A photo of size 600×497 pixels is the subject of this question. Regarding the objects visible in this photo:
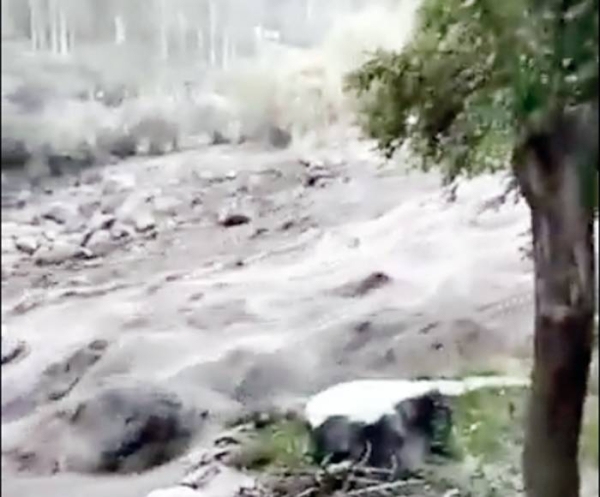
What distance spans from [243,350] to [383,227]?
0.24 metres

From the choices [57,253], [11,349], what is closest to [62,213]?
[57,253]

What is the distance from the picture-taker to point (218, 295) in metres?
1.32

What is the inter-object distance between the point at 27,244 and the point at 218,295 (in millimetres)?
235

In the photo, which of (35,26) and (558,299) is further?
(558,299)

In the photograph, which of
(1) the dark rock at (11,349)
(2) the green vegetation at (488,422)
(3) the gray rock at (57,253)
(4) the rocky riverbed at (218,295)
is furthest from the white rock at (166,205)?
(2) the green vegetation at (488,422)

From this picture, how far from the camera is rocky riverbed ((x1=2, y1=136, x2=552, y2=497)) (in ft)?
3.99

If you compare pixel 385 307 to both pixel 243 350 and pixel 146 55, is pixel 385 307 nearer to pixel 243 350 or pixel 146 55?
pixel 243 350

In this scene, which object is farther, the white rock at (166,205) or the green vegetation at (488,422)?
the green vegetation at (488,422)

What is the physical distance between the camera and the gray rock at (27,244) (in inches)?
46.9

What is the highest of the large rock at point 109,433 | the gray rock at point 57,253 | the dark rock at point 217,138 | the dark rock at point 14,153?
the dark rock at point 217,138

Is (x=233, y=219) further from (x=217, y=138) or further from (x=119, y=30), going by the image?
(x=119, y=30)

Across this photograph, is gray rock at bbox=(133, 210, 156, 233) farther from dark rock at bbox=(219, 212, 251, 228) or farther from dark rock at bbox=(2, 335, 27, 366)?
dark rock at bbox=(2, 335, 27, 366)

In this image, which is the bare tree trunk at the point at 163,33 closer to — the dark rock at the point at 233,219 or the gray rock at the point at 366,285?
the dark rock at the point at 233,219

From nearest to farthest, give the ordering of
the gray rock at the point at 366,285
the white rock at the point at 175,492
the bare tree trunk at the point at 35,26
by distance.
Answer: the bare tree trunk at the point at 35,26
the white rock at the point at 175,492
the gray rock at the point at 366,285
